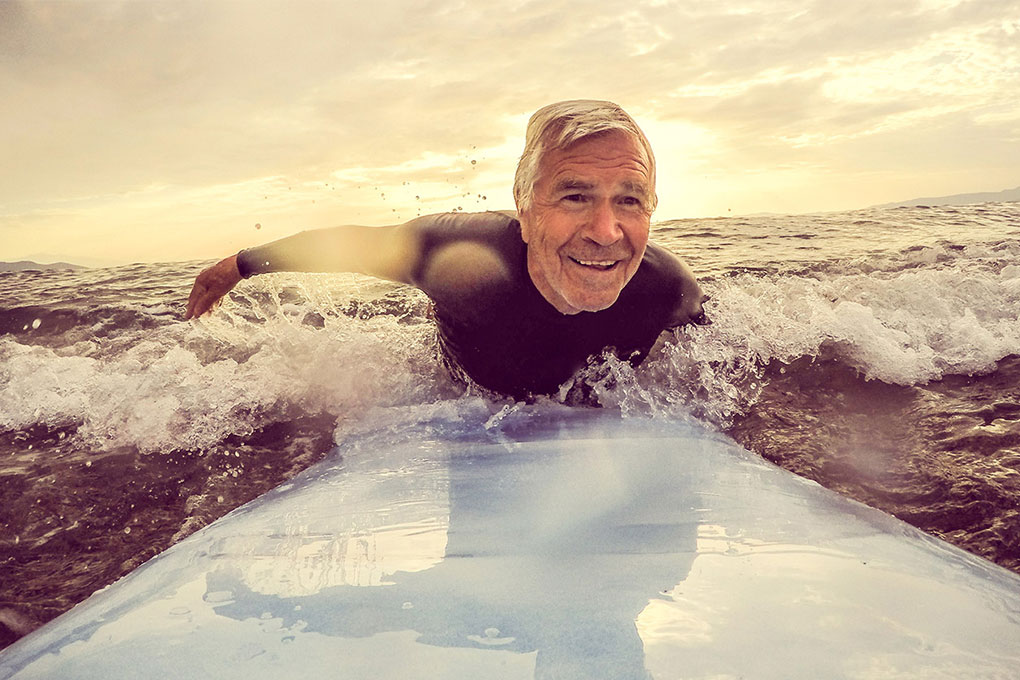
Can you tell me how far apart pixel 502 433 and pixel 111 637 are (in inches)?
63.0

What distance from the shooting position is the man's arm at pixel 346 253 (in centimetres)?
310

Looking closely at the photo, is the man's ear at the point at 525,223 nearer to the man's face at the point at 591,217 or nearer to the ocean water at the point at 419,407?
the man's face at the point at 591,217

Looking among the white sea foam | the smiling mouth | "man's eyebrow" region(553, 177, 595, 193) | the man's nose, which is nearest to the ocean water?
the white sea foam

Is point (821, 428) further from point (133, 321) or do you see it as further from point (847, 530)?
point (133, 321)

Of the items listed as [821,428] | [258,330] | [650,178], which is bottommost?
[821,428]

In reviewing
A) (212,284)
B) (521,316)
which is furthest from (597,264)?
(212,284)

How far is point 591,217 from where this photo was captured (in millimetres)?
2570

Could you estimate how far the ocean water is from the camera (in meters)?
2.10

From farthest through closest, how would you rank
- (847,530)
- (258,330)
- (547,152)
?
(258,330)
(547,152)
(847,530)

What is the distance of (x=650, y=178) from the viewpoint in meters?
2.64

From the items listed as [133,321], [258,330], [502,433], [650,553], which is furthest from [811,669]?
[133,321]

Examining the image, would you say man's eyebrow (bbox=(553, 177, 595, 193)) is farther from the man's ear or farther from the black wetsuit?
the black wetsuit

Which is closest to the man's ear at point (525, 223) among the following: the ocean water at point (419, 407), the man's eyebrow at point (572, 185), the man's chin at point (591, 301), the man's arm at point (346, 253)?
the man's eyebrow at point (572, 185)

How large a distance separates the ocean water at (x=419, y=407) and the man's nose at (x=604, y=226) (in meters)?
0.78
